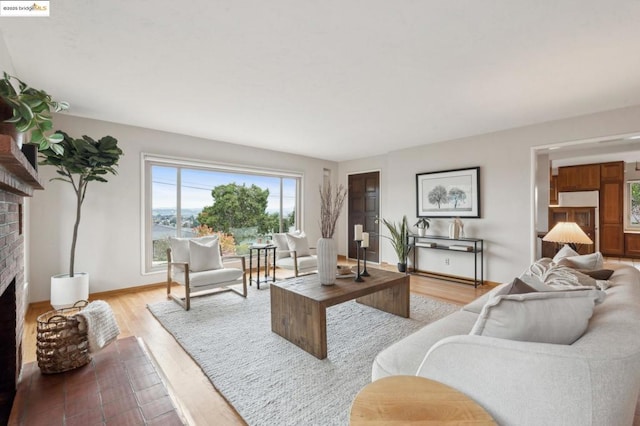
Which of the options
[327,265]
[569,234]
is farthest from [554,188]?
[327,265]

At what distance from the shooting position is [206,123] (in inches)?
160

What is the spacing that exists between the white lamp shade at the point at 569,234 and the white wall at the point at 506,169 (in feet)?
2.70

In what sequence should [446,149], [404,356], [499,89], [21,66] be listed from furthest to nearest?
[446,149]
[499,89]
[21,66]
[404,356]

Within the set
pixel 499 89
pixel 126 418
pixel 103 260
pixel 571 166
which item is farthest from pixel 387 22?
pixel 571 166

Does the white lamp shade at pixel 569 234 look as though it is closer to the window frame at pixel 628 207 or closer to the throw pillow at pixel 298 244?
the throw pillow at pixel 298 244

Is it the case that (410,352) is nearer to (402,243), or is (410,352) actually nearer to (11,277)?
(11,277)

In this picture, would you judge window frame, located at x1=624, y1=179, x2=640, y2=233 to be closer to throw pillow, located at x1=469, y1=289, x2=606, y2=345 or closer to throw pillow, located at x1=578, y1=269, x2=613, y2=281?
throw pillow, located at x1=578, y1=269, x2=613, y2=281

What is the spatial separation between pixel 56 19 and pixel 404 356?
297 centimetres

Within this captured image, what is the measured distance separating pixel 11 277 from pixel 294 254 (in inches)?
131

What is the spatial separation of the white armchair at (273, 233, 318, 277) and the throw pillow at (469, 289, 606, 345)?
141 inches

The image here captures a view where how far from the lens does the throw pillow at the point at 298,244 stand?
492cm

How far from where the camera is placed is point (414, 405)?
99cm

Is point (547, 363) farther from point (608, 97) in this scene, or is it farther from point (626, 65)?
point (608, 97)

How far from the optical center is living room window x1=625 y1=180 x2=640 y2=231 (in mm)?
6961
